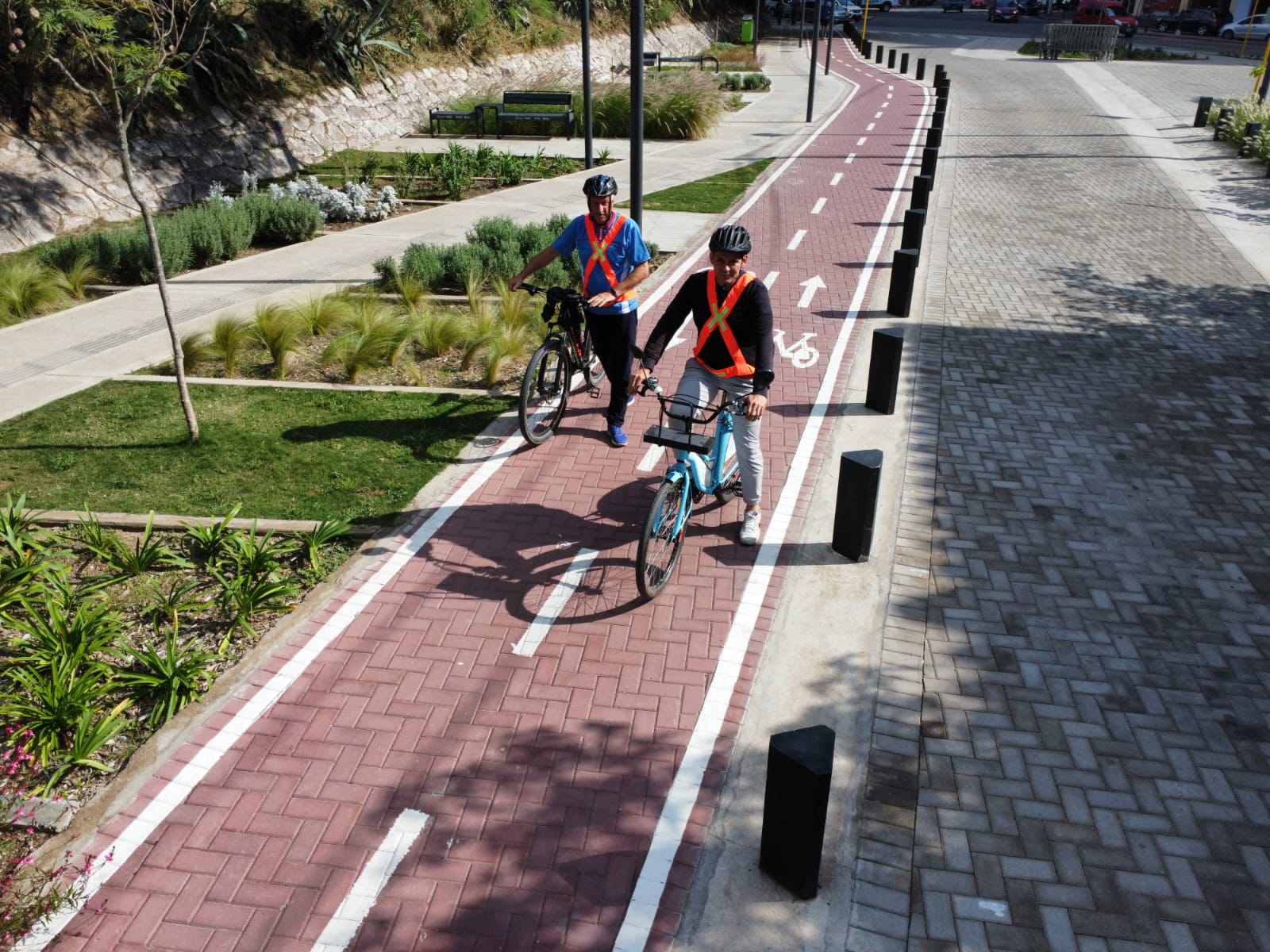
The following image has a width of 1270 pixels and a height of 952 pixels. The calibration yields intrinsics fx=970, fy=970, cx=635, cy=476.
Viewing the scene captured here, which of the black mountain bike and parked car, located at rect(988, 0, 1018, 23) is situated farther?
parked car, located at rect(988, 0, 1018, 23)

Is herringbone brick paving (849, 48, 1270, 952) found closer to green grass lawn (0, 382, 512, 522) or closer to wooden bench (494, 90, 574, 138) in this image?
green grass lawn (0, 382, 512, 522)

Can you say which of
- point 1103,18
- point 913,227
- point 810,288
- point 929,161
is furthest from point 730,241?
point 1103,18

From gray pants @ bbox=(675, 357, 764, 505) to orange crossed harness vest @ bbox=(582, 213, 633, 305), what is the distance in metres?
1.28

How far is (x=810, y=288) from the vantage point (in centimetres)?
1226

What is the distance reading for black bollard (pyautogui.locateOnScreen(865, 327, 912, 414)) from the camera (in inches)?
326

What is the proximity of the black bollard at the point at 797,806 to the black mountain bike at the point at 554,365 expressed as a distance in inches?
162

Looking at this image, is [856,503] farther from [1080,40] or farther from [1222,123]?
[1080,40]

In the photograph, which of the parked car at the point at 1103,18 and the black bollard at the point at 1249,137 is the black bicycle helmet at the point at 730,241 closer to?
the black bollard at the point at 1249,137

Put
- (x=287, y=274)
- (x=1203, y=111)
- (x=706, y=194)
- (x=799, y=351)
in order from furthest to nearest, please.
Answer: (x=1203, y=111) → (x=706, y=194) → (x=287, y=274) → (x=799, y=351)

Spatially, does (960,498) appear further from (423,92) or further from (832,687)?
(423,92)

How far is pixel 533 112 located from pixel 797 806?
22.1 metres

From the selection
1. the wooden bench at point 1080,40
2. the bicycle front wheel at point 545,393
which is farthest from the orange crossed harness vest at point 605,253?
the wooden bench at point 1080,40

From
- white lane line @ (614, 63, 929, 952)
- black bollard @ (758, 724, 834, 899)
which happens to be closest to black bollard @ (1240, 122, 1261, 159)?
white lane line @ (614, 63, 929, 952)

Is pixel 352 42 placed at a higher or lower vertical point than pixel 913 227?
higher
